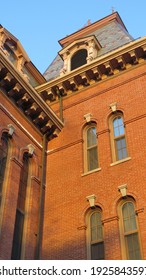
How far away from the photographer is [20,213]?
14.8 meters

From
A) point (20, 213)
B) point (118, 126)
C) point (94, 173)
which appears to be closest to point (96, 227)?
point (94, 173)

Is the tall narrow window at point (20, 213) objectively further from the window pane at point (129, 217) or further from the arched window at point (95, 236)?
the window pane at point (129, 217)

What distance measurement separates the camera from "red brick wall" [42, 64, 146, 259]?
14.2 meters

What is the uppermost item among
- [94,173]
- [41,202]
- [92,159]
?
[92,159]

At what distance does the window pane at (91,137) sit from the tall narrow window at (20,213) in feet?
8.89

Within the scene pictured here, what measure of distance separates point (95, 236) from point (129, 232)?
1.28m

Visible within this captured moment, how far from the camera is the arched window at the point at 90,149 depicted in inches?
651

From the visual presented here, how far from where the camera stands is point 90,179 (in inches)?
620

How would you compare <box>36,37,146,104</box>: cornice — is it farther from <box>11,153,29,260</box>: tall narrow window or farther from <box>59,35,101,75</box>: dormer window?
<box>11,153,29,260</box>: tall narrow window

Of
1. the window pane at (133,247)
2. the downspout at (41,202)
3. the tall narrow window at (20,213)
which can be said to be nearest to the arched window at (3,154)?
the tall narrow window at (20,213)

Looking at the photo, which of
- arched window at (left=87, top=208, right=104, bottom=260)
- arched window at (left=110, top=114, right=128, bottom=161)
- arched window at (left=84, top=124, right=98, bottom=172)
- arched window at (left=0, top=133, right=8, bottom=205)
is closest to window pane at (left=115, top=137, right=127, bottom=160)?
arched window at (left=110, top=114, right=128, bottom=161)

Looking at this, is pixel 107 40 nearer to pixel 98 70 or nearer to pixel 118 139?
pixel 98 70
